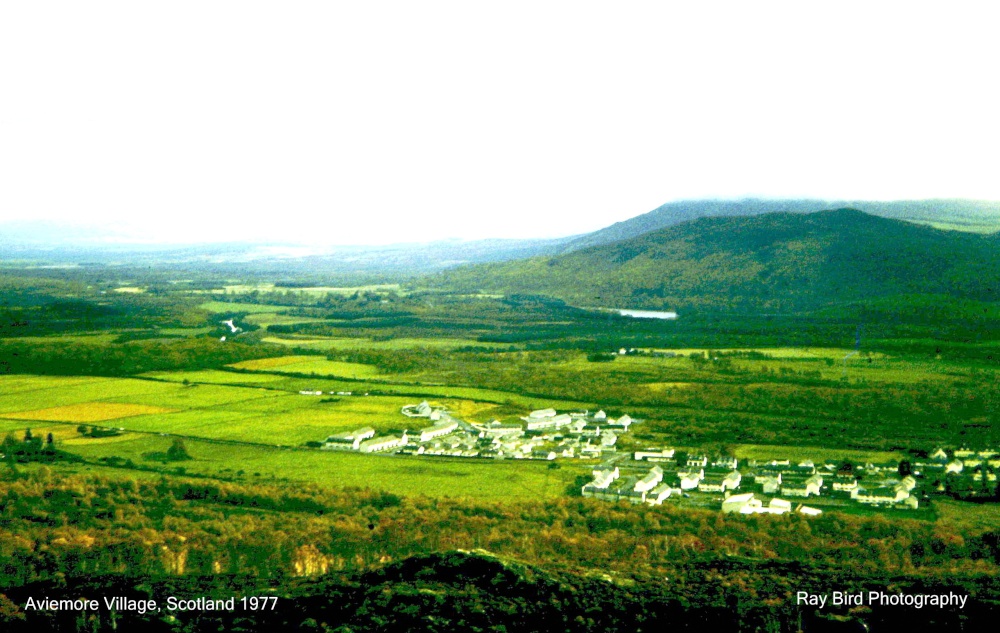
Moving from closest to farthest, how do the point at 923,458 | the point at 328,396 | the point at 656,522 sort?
1. the point at 656,522
2. the point at 923,458
3. the point at 328,396

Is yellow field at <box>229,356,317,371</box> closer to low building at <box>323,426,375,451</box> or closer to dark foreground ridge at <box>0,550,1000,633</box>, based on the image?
low building at <box>323,426,375,451</box>

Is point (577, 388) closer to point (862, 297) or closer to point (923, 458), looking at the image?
point (923, 458)

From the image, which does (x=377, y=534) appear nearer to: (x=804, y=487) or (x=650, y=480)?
(x=650, y=480)

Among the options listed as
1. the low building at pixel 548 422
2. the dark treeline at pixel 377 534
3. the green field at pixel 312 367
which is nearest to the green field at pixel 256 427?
the low building at pixel 548 422

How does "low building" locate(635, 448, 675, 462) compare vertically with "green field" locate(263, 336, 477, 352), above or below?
above

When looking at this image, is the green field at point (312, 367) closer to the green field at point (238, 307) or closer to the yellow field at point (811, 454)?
the yellow field at point (811, 454)

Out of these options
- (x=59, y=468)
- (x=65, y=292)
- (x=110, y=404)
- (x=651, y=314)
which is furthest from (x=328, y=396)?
(x=65, y=292)

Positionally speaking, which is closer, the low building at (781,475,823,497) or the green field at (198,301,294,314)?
the low building at (781,475,823,497)

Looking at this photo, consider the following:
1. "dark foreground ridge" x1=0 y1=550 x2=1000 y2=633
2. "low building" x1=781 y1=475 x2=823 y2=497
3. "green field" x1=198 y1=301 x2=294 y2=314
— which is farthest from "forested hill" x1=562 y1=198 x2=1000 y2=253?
"dark foreground ridge" x1=0 y1=550 x2=1000 y2=633
